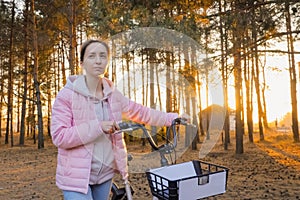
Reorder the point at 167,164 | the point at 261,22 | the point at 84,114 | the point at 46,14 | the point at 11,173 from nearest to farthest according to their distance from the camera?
the point at 84,114 → the point at 167,164 → the point at 261,22 → the point at 11,173 → the point at 46,14

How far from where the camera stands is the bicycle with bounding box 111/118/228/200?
1471 millimetres

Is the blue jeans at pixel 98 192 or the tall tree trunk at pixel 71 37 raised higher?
the tall tree trunk at pixel 71 37

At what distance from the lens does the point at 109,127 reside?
157cm

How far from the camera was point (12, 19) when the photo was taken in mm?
16312

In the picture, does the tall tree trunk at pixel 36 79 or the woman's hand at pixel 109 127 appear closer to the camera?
the woman's hand at pixel 109 127

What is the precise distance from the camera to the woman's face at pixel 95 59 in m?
1.77

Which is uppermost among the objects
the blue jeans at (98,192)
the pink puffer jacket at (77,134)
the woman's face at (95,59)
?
the woman's face at (95,59)

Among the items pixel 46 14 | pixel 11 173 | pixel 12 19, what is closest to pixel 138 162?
pixel 11 173

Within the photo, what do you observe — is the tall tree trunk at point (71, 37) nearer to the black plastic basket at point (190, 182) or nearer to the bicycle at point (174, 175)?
the bicycle at point (174, 175)

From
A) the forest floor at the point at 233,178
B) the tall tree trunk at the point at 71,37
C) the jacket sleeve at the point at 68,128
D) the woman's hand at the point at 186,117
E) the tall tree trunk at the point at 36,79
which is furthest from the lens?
the tall tree trunk at the point at 36,79

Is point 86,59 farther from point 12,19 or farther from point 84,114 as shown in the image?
point 12,19

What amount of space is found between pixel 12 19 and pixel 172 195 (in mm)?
17057

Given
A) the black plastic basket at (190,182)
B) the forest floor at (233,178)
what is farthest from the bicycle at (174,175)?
the forest floor at (233,178)

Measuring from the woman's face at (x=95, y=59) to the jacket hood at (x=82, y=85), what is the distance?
0.07m
